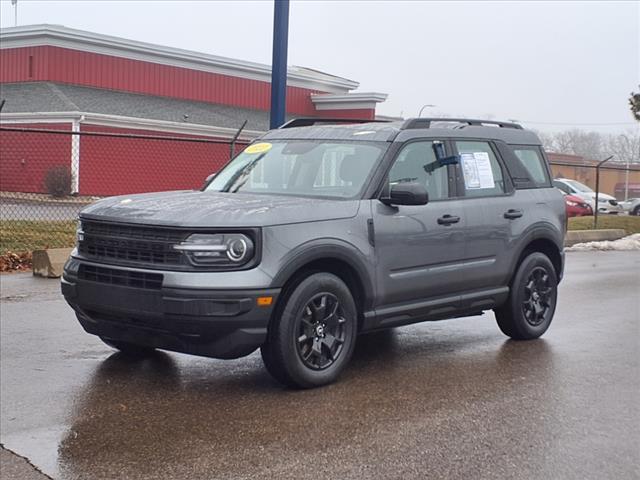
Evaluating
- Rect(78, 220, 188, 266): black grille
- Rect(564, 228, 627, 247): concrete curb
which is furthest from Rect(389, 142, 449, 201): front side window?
Rect(564, 228, 627, 247): concrete curb

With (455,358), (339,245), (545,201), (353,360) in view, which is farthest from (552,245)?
(339,245)

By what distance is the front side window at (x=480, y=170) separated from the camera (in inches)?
296

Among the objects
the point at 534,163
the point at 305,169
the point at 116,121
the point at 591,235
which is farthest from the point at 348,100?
the point at 305,169

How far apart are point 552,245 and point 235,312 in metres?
3.83

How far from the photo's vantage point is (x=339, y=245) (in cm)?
619

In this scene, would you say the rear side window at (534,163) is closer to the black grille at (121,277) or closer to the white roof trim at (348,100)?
the black grille at (121,277)

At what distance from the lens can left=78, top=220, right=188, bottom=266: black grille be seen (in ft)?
18.8

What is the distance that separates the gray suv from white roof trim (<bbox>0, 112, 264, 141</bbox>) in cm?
2394

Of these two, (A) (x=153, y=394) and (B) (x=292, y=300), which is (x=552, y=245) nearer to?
(B) (x=292, y=300)

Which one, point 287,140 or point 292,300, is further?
point 287,140

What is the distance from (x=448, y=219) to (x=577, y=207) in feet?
80.4

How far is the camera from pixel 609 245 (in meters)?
19.7

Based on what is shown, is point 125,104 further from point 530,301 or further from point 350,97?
point 530,301

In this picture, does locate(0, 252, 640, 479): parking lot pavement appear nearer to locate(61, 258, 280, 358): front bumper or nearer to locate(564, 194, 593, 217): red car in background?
locate(61, 258, 280, 358): front bumper
